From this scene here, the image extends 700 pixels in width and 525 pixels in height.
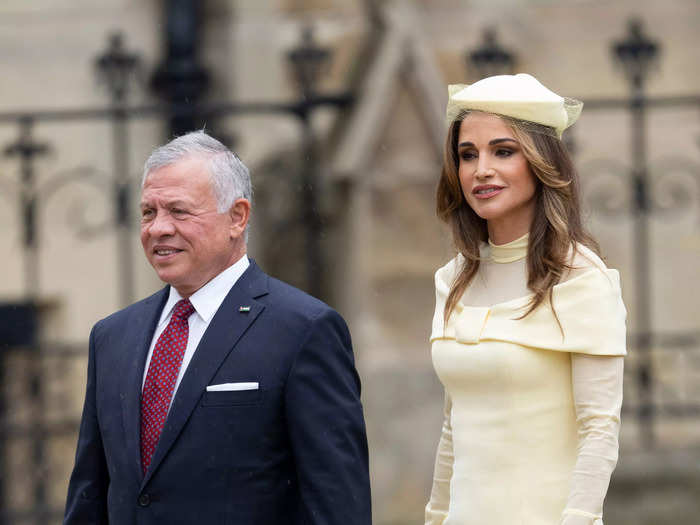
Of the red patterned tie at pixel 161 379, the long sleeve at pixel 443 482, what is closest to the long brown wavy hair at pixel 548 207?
the long sleeve at pixel 443 482

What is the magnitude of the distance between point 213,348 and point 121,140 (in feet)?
15.6

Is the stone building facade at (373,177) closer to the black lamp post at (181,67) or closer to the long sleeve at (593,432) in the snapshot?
the black lamp post at (181,67)

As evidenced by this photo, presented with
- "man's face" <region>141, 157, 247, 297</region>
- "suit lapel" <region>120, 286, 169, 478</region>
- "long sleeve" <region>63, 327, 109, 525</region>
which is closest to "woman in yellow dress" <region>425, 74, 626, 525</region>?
"man's face" <region>141, 157, 247, 297</region>

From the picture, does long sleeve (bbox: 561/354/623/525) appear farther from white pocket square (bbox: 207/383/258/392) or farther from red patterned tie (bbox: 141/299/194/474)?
red patterned tie (bbox: 141/299/194/474)

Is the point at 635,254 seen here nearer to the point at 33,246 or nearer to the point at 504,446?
the point at 33,246

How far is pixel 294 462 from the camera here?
316 cm

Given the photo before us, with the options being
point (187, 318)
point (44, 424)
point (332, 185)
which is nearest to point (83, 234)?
point (44, 424)

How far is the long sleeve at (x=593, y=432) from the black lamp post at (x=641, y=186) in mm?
4367

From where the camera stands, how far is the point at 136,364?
3.25m

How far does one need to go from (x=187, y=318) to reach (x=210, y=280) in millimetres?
101

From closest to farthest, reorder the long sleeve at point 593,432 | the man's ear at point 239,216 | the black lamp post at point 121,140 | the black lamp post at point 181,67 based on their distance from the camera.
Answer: the long sleeve at point 593,432, the man's ear at point 239,216, the black lamp post at point 121,140, the black lamp post at point 181,67

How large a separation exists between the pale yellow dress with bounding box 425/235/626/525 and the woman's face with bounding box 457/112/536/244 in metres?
0.14

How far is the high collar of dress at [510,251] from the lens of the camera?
10.3ft

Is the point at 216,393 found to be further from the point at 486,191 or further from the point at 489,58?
the point at 489,58
